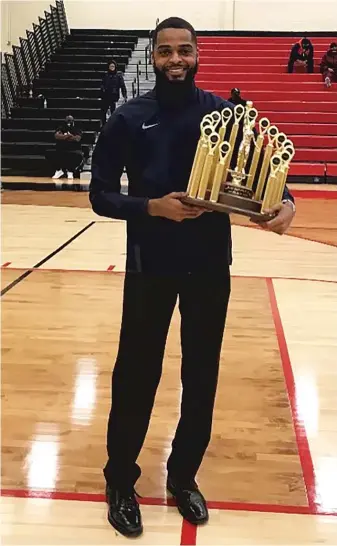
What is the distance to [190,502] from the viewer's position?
2203 mm

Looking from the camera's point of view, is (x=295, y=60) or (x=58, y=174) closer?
(x=58, y=174)

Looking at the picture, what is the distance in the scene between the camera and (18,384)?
334cm

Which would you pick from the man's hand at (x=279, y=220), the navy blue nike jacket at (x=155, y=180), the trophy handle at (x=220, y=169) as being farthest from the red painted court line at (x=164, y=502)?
the trophy handle at (x=220, y=169)

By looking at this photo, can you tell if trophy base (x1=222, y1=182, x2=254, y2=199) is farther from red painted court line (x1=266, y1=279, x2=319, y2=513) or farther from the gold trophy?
red painted court line (x1=266, y1=279, x2=319, y2=513)

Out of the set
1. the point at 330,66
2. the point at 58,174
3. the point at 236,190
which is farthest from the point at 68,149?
the point at 236,190

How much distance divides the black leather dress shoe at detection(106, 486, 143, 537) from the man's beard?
1.22 meters

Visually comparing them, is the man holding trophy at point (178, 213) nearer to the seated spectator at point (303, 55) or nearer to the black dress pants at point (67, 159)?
the black dress pants at point (67, 159)

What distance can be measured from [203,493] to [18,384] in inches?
51.7

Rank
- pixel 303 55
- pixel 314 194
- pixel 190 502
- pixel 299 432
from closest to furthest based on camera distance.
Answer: pixel 190 502 < pixel 299 432 < pixel 314 194 < pixel 303 55

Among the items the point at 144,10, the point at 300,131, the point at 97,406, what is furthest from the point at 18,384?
the point at 144,10

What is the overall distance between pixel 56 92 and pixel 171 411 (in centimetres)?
1349

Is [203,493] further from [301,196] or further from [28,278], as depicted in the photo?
[301,196]

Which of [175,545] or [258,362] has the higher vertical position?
[175,545]

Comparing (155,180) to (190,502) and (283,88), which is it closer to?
(190,502)
